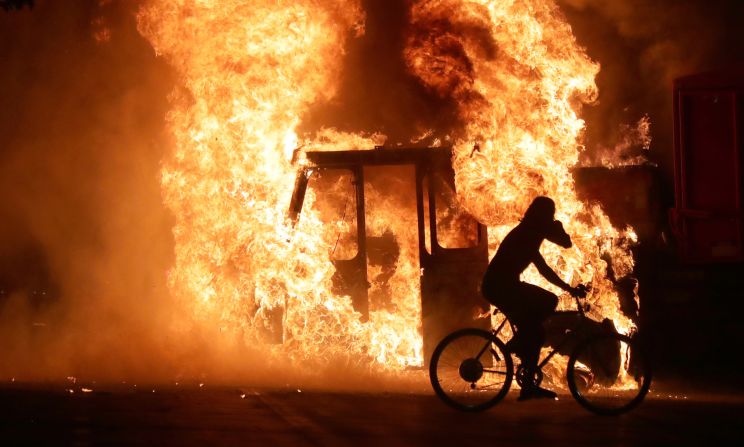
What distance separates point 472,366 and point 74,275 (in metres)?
10.1

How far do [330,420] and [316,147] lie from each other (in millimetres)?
4796

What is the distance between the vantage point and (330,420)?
7.79 meters

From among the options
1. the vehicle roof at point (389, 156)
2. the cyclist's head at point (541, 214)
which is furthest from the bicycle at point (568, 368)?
the vehicle roof at point (389, 156)

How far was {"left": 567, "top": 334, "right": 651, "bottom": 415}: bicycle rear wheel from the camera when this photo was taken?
8.21m

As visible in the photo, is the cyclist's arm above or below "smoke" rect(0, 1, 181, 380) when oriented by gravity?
below

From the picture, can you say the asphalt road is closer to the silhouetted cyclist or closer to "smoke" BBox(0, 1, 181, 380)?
the silhouetted cyclist

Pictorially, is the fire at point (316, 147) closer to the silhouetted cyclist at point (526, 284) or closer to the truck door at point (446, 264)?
the truck door at point (446, 264)

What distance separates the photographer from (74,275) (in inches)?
633

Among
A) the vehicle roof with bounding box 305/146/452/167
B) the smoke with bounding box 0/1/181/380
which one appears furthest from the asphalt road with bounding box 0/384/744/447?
the smoke with bounding box 0/1/181/380

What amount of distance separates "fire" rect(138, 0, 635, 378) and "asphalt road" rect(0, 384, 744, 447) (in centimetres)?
147

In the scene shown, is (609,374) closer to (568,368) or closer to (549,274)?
(568,368)

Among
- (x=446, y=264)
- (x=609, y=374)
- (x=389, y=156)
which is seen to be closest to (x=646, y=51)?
(x=389, y=156)

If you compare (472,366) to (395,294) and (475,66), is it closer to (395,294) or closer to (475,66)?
(395,294)

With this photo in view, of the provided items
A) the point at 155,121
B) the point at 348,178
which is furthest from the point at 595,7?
the point at 155,121
